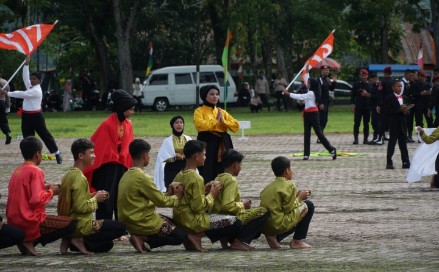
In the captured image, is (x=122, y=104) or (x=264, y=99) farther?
(x=264, y=99)

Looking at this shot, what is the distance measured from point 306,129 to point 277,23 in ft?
104

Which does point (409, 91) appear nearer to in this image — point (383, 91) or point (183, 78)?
point (383, 91)

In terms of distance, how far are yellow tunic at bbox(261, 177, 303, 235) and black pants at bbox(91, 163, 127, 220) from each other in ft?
5.89

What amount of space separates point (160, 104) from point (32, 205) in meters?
47.1

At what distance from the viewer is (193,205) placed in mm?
11797

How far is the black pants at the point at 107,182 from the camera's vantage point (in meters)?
13.0

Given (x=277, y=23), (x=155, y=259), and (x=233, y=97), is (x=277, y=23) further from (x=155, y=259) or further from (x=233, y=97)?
(x=155, y=259)

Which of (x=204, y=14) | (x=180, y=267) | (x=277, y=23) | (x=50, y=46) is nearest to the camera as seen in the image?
(x=180, y=267)

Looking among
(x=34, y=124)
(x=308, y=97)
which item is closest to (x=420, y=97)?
(x=308, y=97)

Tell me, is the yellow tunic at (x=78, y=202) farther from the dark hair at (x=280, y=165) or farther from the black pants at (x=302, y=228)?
the black pants at (x=302, y=228)

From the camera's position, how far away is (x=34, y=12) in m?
63.7

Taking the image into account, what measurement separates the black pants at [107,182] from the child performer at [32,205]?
1.56 metres

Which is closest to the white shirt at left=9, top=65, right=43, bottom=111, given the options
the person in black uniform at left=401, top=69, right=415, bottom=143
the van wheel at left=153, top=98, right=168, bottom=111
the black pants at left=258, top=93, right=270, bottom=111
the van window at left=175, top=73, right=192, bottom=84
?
the person in black uniform at left=401, top=69, right=415, bottom=143

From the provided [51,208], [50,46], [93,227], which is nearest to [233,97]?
[50,46]
